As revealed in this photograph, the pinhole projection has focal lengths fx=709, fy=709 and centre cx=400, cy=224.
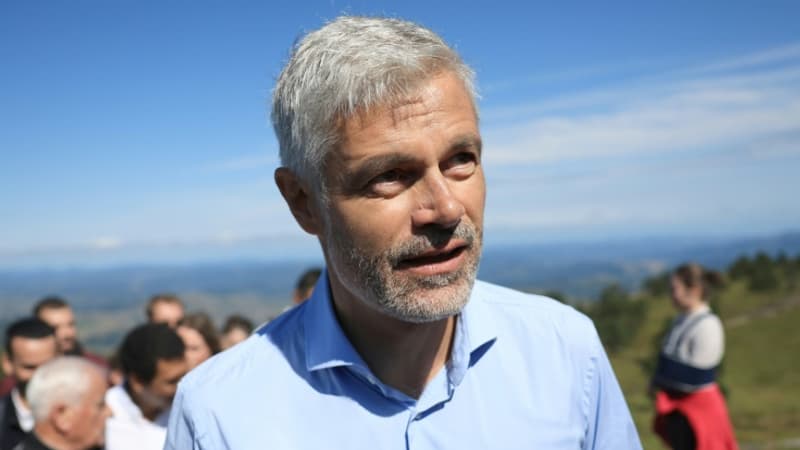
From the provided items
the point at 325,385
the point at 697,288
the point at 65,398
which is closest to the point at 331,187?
the point at 325,385

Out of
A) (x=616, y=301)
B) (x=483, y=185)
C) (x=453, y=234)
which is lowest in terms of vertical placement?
(x=616, y=301)

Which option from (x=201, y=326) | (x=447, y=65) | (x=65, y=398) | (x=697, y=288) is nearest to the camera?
(x=447, y=65)

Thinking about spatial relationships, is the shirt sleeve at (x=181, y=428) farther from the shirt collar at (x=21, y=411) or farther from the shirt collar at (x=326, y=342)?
the shirt collar at (x=21, y=411)

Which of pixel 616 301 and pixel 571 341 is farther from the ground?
pixel 571 341

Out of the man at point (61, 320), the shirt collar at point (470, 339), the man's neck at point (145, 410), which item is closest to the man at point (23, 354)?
the man at point (61, 320)

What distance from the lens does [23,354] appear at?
5.90m

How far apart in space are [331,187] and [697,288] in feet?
20.9

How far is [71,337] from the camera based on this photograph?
7.48 metres

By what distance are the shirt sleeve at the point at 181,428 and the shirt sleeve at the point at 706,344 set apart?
20.3 ft

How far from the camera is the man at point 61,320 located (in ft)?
23.9

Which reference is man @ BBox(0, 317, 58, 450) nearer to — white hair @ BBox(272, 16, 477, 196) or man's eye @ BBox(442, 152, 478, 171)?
white hair @ BBox(272, 16, 477, 196)

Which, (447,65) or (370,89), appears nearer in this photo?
(370,89)

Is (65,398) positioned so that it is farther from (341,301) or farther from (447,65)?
(447,65)

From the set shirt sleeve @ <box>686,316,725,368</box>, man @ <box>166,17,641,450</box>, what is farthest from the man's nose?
shirt sleeve @ <box>686,316,725,368</box>
